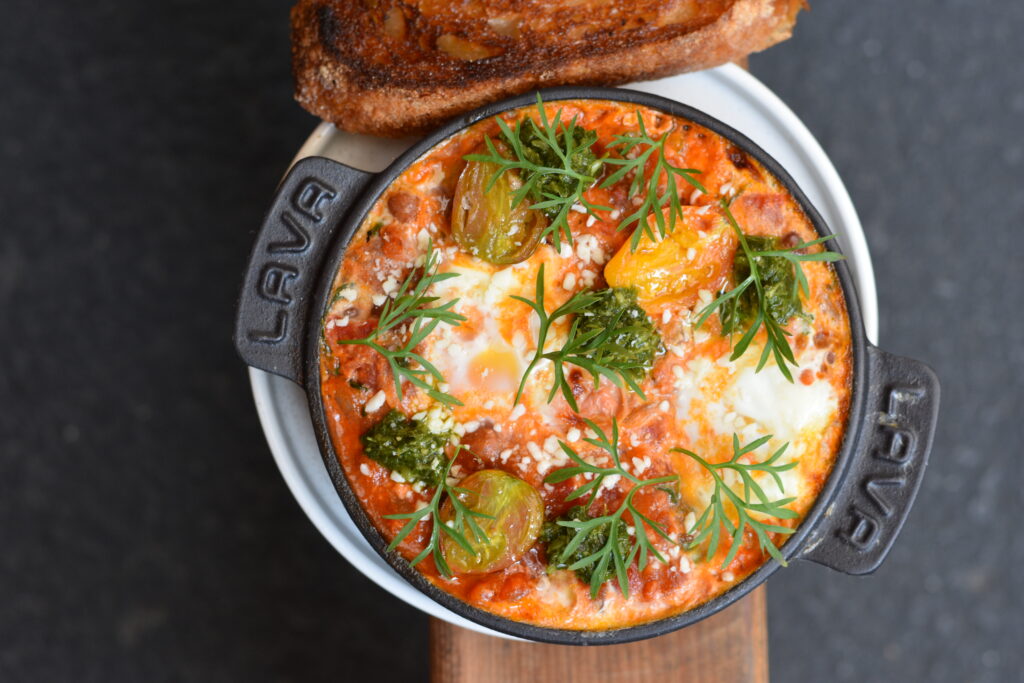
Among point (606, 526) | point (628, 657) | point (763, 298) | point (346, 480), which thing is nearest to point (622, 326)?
point (763, 298)

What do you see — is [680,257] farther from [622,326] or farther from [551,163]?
[551,163]

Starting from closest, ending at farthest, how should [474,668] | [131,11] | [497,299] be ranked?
[497,299] → [474,668] → [131,11]

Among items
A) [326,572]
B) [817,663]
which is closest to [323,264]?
[326,572]

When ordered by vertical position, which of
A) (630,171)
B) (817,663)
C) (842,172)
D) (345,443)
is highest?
(842,172)

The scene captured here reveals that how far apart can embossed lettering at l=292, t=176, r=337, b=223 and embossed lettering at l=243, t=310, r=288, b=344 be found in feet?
0.80

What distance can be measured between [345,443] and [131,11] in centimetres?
195

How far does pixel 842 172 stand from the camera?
3.07 metres

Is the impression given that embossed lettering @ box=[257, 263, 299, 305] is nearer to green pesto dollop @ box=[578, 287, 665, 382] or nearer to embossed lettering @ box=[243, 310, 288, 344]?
embossed lettering @ box=[243, 310, 288, 344]

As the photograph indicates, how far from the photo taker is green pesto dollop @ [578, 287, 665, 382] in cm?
188

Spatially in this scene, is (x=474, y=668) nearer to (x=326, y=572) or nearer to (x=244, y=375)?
(x=326, y=572)

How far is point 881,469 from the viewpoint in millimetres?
2078

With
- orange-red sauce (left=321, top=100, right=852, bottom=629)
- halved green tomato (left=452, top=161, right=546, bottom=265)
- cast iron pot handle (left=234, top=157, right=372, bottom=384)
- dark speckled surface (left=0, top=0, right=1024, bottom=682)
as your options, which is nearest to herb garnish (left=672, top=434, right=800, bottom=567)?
orange-red sauce (left=321, top=100, right=852, bottom=629)

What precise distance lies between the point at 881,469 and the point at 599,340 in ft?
2.66

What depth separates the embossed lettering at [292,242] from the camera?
78.2 inches
